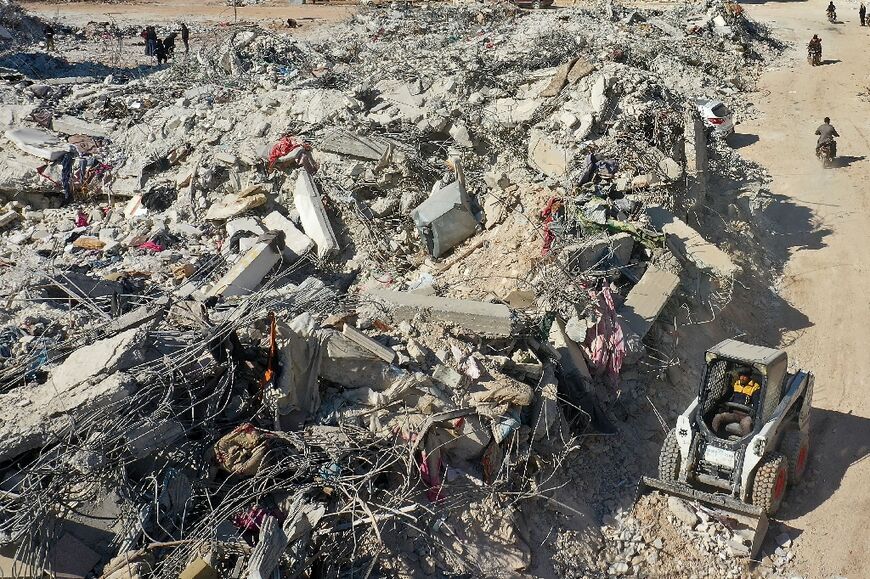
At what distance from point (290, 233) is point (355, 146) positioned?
1682 millimetres

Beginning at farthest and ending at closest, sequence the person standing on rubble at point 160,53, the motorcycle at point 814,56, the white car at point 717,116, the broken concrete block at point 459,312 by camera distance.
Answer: the motorcycle at point 814,56 → the person standing on rubble at point 160,53 → the white car at point 717,116 → the broken concrete block at point 459,312

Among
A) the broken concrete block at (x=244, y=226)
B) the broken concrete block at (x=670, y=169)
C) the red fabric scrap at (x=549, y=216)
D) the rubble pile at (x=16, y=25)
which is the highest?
the rubble pile at (x=16, y=25)

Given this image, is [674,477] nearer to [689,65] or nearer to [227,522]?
[227,522]

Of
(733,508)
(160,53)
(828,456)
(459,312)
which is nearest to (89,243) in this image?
(459,312)

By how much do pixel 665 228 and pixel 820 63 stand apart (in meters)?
14.9

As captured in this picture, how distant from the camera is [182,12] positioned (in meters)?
28.9

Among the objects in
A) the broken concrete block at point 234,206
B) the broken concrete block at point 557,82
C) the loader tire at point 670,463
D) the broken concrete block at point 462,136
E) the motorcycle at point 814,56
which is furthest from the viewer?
the motorcycle at point 814,56

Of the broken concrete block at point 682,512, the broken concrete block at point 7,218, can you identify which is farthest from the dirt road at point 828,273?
the broken concrete block at point 7,218

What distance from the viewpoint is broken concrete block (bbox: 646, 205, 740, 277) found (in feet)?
35.6

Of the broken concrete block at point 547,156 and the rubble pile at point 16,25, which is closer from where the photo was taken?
the broken concrete block at point 547,156

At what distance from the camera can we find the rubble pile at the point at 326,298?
21.5 ft

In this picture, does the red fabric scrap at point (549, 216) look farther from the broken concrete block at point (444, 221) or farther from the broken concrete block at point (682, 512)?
the broken concrete block at point (682, 512)

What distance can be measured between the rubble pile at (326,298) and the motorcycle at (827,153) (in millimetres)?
3921

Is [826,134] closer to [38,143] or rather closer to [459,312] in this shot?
[459,312]
